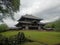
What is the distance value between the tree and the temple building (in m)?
9.26

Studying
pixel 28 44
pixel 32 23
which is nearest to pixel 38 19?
pixel 32 23

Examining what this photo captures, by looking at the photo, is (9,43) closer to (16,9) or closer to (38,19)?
(16,9)

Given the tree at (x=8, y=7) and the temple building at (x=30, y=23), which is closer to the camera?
the tree at (x=8, y=7)

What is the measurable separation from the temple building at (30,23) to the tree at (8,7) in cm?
926

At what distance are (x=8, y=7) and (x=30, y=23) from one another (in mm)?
11885

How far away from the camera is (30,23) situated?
2467 centimetres

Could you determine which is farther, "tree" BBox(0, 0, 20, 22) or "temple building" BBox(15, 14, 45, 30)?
"temple building" BBox(15, 14, 45, 30)

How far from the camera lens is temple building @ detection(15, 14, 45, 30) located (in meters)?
23.1

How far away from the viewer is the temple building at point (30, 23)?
2307cm

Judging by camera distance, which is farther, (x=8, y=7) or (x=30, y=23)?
(x=30, y=23)

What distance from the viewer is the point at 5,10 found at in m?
12.9

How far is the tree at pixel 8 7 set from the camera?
1272 cm

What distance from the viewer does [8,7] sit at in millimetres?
12992

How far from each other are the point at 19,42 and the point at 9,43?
3.79 feet
